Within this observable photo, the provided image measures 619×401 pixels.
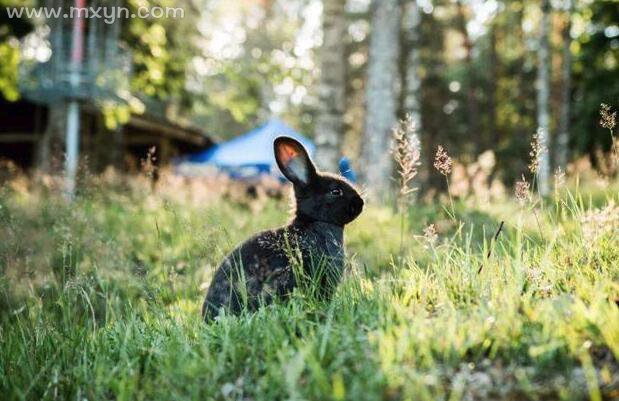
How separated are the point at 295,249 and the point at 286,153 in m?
0.94

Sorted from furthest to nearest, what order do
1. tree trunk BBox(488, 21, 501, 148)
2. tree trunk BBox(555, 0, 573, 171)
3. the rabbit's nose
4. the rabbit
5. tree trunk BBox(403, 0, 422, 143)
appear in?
tree trunk BBox(488, 21, 501, 148) < tree trunk BBox(555, 0, 573, 171) < tree trunk BBox(403, 0, 422, 143) < the rabbit's nose < the rabbit

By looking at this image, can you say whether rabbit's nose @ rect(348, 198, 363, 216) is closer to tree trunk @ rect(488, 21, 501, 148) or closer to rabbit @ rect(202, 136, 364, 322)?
rabbit @ rect(202, 136, 364, 322)

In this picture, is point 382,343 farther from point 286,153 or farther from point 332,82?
point 332,82

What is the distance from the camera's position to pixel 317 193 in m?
4.57

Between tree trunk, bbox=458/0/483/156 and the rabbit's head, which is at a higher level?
tree trunk, bbox=458/0/483/156

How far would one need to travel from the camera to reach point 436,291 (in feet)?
11.7

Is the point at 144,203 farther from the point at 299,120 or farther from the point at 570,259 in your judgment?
the point at 299,120

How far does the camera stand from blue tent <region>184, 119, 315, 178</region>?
72.3 feet

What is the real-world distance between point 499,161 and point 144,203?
2232 centimetres

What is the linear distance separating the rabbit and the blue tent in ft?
54.3

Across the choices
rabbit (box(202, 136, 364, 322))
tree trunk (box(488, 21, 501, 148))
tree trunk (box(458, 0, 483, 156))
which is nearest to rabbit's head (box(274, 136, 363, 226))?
rabbit (box(202, 136, 364, 322))

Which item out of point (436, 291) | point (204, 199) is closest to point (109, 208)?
point (204, 199)

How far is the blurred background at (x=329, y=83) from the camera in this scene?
12.0 metres

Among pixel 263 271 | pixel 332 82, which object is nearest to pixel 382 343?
pixel 263 271
